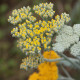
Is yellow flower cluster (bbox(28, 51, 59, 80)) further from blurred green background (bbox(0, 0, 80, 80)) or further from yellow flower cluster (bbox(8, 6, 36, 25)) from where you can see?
blurred green background (bbox(0, 0, 80, 80))

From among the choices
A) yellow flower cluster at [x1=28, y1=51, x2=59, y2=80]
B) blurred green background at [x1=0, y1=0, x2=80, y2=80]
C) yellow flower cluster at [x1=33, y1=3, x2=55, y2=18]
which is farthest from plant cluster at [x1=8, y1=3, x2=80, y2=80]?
blurred green background at [x1=0, y1=0, x2=80, y2=80]

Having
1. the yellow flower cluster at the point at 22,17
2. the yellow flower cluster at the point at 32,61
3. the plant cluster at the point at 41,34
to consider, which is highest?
the yellow flower cluster at the point at 22,17

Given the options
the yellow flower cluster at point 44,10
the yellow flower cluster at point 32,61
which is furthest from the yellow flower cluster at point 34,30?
the yellow flower cluster at point 32,61

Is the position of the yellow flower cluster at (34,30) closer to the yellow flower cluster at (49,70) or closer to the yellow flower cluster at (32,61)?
the yellow flower cluster at (32,61)

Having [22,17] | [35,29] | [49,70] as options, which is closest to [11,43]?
[49,70]

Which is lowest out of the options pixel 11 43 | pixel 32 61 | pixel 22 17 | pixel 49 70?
pixel 49 70

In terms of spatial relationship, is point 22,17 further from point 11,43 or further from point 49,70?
point 11,43

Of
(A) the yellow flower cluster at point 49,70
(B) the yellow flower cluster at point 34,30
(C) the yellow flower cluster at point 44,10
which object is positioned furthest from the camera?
(A) the yellow flower cluster at point 49,70
